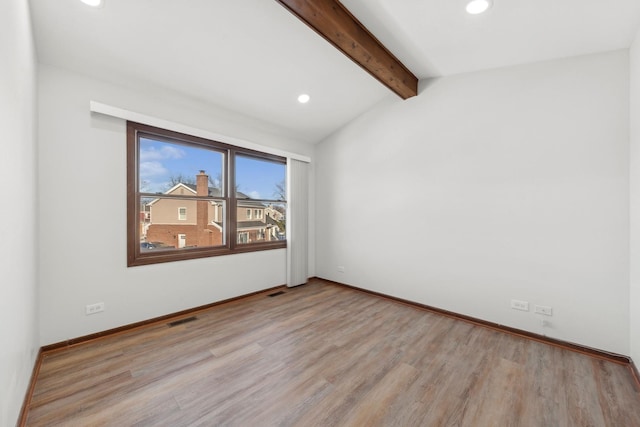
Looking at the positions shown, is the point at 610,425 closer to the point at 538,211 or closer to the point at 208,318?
the point at 538,211

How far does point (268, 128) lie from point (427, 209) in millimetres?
2561

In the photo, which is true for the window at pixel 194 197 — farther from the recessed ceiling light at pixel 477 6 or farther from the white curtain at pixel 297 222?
the recessed ceiling light at pixel 477 6

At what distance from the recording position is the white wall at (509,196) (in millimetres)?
2322

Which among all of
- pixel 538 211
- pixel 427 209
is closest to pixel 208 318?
pixel 427 209

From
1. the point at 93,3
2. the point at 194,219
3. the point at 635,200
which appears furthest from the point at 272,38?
the point at 635,200

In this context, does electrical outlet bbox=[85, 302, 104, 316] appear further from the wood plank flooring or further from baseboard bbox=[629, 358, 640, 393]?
baseboard bbox=[629, 358, 640, 393]

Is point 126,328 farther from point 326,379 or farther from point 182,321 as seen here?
point 326,379

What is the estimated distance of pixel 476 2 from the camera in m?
2.03

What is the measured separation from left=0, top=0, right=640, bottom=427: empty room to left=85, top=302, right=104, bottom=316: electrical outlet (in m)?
0.04

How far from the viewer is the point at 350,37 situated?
2354 mm

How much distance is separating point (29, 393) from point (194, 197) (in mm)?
2110

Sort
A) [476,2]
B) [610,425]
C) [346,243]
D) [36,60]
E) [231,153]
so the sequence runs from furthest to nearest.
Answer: [346,243]
[231,153]
[36,60]
[476,2]
[610,425]

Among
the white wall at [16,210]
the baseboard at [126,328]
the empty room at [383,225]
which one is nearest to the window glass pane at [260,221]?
the empty room at [383,225]

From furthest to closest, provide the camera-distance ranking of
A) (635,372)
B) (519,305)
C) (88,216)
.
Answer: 1. (519,305)
2. (88,216)
3. (635,372)
